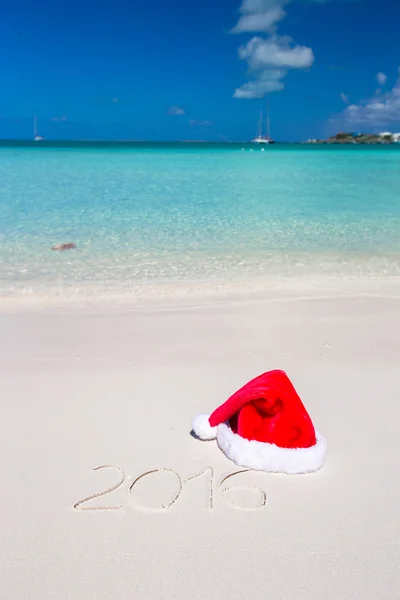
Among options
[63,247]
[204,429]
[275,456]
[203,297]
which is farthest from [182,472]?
[63,247]

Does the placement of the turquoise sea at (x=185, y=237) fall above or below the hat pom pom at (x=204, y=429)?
above

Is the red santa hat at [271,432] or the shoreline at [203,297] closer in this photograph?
the red santa hat at [271,432]

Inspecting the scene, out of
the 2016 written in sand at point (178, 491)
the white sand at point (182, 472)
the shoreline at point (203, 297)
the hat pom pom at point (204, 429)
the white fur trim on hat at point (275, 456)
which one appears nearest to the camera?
the white sand at point (182, 472)

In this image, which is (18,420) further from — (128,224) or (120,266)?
(128,224)

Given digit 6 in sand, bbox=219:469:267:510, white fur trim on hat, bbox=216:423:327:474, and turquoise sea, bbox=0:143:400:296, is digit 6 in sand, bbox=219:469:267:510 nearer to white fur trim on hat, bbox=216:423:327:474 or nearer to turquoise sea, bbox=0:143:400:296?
white fur trim on hat, bbox=216:423:327:474

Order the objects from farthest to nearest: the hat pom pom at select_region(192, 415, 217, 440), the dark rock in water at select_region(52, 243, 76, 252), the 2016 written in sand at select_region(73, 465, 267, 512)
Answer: the dark rock in water at select_region(52, 243, 76, 252)
the hat pom pom at select_region(192, 415, 217, 440)
the 2016 written in sand at select_region(73, 465, 267, 512)

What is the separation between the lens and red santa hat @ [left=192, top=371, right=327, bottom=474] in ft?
9.20

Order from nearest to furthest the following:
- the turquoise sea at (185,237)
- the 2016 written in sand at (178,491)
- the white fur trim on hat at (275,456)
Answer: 1. the 2016 written in sand at (178,491)
2. the white fur trim on hat at (275,456)
3. the turquoise sea at (185,237)

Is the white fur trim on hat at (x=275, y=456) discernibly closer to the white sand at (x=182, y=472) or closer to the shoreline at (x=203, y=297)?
the white sand at (x=182, y=472)

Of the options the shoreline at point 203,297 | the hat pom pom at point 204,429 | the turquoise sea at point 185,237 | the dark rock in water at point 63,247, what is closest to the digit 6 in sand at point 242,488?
the hat pom pom at point 204,429

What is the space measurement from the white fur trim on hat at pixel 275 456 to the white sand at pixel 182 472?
47 mm

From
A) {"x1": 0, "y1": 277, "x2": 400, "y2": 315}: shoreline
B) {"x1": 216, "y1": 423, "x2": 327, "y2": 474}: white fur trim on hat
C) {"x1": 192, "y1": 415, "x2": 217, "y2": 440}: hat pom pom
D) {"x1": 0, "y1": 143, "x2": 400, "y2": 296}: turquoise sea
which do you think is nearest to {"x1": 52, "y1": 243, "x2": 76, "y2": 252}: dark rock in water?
{"x1": 0, "y1": 143, "x2": 400, "y2": 296}: turquoise sea

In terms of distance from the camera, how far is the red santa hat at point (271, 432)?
280cm

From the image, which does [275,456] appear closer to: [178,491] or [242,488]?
[242,488]
